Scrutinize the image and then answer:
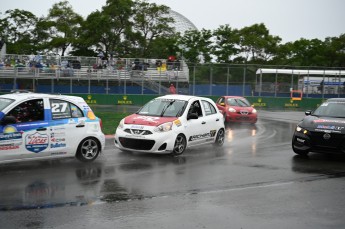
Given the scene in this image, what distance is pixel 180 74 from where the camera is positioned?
37.4 m

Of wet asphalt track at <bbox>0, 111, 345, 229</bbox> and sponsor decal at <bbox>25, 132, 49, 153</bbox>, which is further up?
sponsor decal at <bbox>25, 132, 49, 153</bbox>

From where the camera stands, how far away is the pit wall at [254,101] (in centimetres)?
3784

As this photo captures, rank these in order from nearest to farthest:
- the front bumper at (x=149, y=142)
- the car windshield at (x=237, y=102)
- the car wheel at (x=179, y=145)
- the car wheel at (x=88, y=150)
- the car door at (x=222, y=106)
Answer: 1. the car wheel at (x=88, y=150)
2. the front bumper at (x=149, y=142)
3. the car wheel at (x=179, y=145)
4. the car door at (x=222, y=106)
5. the car windshield at (x=237, y=102)

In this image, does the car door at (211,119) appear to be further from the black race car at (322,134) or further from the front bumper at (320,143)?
the front bumper at (320,143)

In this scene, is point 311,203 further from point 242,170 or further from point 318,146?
point 318,146

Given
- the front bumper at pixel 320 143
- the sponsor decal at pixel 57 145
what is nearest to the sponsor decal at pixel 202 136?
the front bumper at pixel 320 143

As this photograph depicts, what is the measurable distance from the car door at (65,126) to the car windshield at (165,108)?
2640mm

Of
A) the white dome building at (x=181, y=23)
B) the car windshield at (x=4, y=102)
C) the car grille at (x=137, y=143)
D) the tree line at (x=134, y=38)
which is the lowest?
the car grille at (x=137, y=143)

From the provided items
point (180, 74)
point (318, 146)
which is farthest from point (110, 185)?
point (180, 74)

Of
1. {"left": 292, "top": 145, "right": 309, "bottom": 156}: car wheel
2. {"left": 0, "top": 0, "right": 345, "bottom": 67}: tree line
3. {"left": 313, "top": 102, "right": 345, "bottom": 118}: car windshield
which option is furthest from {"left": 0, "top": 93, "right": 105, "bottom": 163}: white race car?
{"left": 0, "top": 0, "right": 345, "bottom": 67}: tree line

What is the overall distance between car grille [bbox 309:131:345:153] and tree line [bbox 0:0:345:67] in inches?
1931

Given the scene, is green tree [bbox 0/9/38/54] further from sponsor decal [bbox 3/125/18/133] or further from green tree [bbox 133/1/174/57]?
sponsor decal [bbox 3/125/18/133]

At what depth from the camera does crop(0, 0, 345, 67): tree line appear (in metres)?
Answer: 60.0

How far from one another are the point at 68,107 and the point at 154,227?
5250 mm
